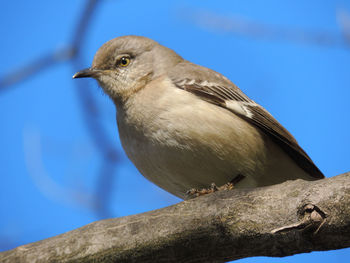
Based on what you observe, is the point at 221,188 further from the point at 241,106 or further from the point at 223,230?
the point at 223,230

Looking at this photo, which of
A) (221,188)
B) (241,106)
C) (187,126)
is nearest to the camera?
(187,126)

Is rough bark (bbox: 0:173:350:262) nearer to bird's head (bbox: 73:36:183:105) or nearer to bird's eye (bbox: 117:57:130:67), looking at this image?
bird's head (bbox: 73:36:183:105)

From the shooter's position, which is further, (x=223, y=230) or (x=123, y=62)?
(x=123, y=62)

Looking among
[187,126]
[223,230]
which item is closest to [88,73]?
[187,126]

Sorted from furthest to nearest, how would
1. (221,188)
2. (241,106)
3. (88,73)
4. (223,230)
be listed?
(88,73)
(241,106)
(221,188)
(223,230)

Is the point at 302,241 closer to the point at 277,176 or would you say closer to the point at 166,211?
the point at 166,211

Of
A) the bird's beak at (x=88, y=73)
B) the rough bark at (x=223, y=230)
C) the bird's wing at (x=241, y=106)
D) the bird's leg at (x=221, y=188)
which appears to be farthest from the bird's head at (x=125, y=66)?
the rough bark at (x=223, y=230)

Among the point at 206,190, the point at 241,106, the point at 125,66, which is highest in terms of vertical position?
the point at 125,66

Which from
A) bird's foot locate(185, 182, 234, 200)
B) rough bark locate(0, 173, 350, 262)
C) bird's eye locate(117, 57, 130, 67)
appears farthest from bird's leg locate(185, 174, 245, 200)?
bird's eye locate(117, 57, 130, 67)
